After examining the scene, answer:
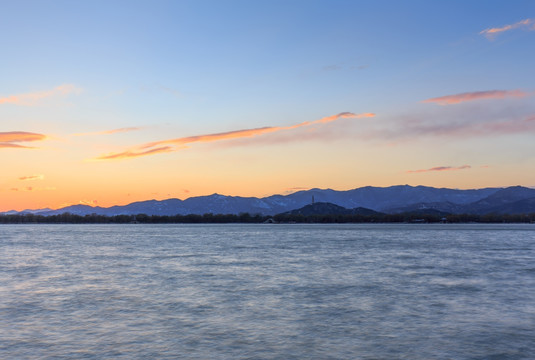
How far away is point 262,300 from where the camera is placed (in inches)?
1133

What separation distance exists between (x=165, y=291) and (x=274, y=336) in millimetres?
14046

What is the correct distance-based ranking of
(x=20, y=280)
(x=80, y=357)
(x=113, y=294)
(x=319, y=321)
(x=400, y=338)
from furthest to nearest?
(x=20, y=280)
(x=113, y=294)
(x=319, y=321)
(x=400, y=338)
(x=80, y=357)

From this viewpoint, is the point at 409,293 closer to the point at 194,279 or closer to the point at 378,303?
the point at 378,303

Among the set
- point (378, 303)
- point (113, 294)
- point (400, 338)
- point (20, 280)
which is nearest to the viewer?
point (400, 338)

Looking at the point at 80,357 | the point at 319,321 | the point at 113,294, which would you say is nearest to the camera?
the point at 80,357

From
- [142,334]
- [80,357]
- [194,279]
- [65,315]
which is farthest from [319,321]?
[194,279]

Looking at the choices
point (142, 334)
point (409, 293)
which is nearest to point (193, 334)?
point (142, 334)

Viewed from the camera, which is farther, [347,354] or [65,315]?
[65,315]

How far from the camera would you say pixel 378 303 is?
27.8 meters

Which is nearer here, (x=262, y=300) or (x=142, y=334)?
(x=142, y=334)

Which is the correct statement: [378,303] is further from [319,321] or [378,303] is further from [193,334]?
[193,334]

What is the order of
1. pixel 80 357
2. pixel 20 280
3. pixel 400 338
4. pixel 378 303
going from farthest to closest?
pixel 20 280
pixel 378 303
pixel 400 338
pixel 80 357

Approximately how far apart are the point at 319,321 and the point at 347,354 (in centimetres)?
546

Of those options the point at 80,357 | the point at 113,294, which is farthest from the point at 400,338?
the point at 113,294
